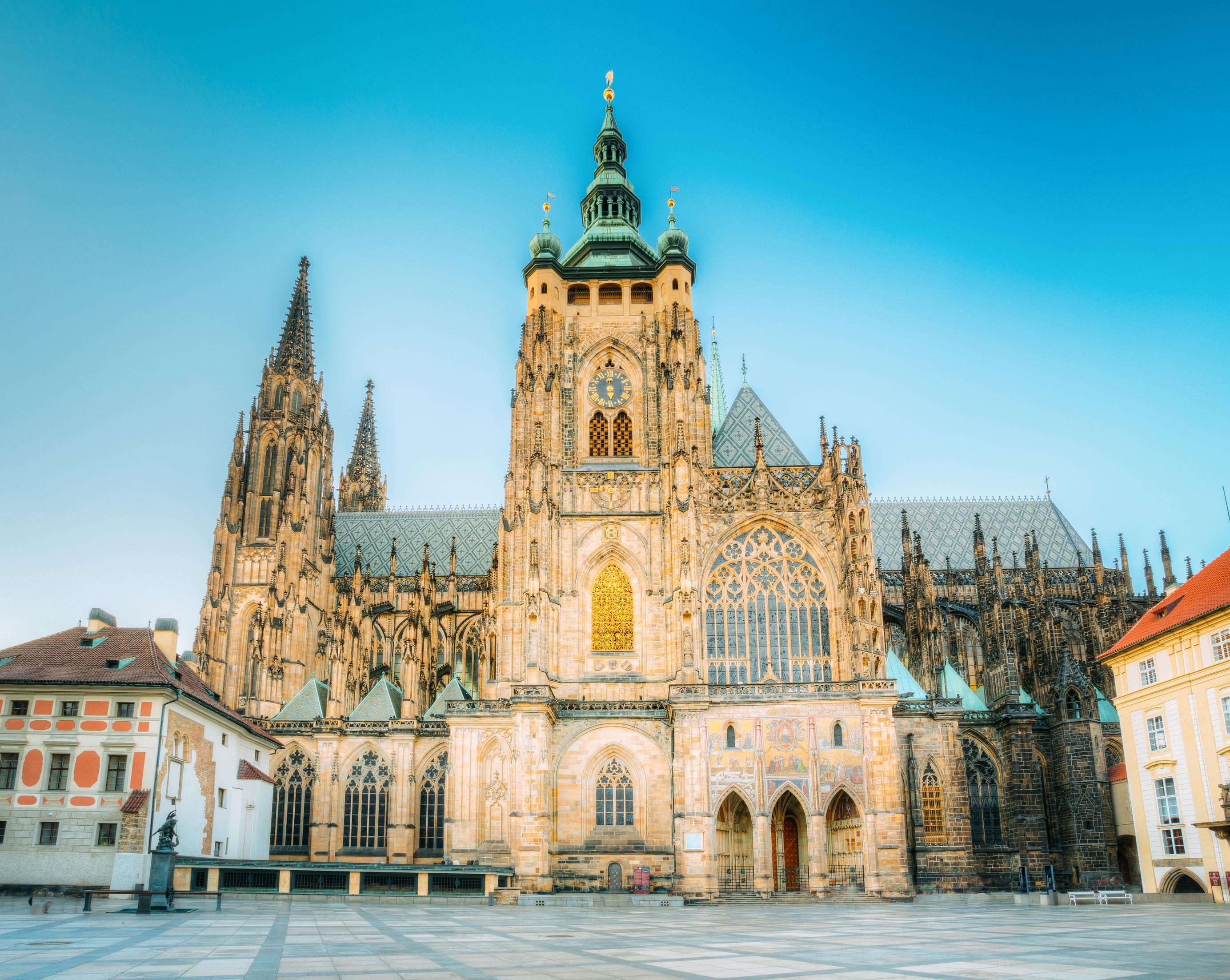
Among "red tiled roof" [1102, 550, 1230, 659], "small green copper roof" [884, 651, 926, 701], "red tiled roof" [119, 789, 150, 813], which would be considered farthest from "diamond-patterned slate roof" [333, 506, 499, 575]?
"red tiled roof" [1102, 550, 1230, 659]

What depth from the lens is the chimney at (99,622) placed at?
3888cm

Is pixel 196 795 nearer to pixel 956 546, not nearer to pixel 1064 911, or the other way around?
pixel 1064 911

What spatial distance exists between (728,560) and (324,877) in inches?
837

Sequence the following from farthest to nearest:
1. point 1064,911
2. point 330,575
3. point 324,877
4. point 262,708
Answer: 1. point 330,575
2. point 262,708
3. point 324,877
4. point 1064,911

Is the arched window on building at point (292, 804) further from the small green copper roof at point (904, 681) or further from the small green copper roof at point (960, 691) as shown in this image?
the small green copper roof at point (960, 691)

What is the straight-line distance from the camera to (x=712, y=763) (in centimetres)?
4016

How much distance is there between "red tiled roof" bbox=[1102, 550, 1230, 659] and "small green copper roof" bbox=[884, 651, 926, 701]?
9.36 metres

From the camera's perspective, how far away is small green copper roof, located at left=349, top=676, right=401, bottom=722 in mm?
48938

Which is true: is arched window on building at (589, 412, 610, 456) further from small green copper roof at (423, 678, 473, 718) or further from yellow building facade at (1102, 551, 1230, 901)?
yellow building facade at (1102, 551, 1230, 901)

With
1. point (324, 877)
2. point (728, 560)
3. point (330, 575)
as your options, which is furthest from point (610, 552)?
point (330, 575)

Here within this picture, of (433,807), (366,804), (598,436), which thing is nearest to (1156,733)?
(598,436)

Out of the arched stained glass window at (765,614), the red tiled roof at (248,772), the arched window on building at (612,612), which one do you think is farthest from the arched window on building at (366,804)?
the arched stained glass window at (765,614)

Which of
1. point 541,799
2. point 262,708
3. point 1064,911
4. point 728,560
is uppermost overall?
point 728,560

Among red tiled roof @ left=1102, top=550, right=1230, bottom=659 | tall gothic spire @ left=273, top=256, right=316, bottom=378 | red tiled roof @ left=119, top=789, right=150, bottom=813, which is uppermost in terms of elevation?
tall gothic spire @ left=273, top=256, right=316, bottom=378
